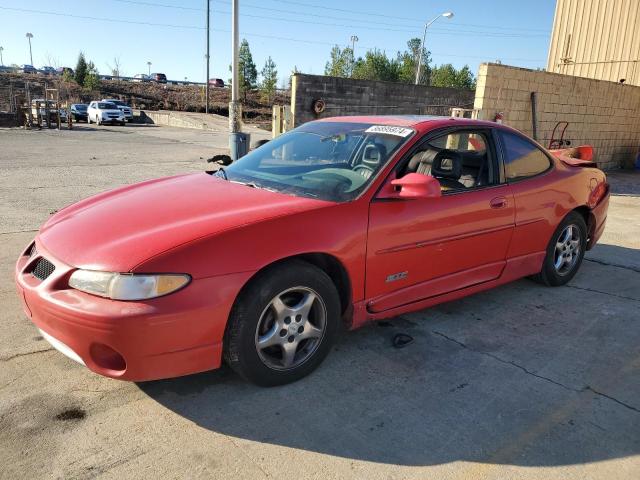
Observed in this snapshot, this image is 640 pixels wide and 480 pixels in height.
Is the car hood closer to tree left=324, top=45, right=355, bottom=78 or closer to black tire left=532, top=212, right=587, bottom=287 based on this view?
black tire left=532, top=212, right=587, bottom=287

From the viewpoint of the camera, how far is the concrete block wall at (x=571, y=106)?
9992mm

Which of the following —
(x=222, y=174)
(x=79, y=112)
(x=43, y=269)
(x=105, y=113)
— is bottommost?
(x=43, y=269)

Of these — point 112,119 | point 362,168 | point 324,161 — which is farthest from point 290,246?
point 112,119

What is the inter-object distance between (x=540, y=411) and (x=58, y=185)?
8.93m

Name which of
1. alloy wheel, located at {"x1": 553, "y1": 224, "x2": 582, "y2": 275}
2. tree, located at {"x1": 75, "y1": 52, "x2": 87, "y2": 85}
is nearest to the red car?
alloy wheel, located at {"x1": 553, "y1": 224, "x2": 582, "y2": 275}

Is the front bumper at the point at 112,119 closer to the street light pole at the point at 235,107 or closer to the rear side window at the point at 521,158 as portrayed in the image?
the street light pole at the point at 235,107

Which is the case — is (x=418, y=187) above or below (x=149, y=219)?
above

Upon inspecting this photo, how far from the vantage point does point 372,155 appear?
3.55m

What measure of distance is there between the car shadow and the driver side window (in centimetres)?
108

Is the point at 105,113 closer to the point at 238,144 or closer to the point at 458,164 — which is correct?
the point at 238,144

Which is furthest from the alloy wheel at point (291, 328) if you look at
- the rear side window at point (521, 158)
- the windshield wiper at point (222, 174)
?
the rear side window at point (521, 158)

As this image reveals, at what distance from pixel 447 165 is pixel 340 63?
158 ft

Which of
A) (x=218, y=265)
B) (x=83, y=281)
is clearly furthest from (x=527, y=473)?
(x=83, y=281)

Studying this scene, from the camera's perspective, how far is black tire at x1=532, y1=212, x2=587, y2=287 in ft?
15.3
